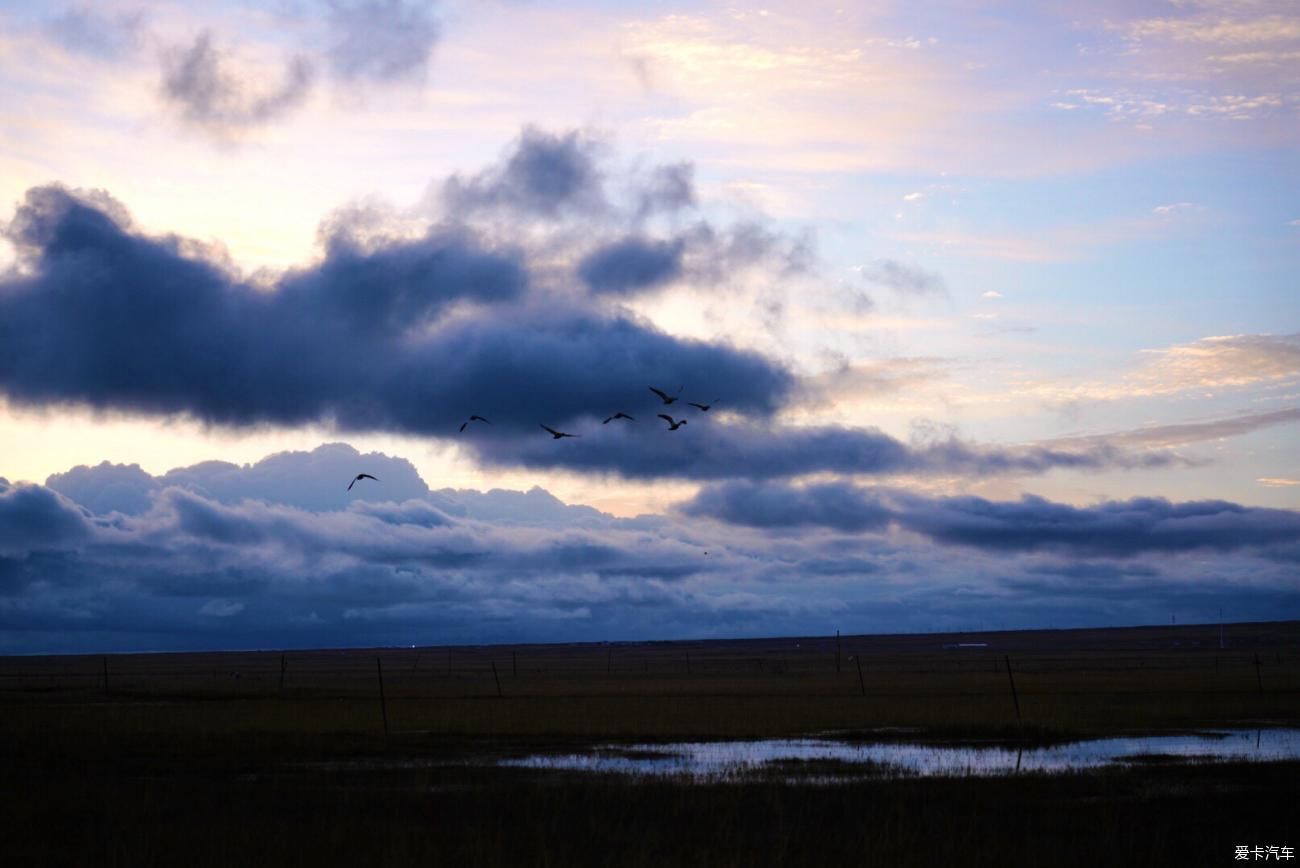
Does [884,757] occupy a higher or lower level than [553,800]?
lower

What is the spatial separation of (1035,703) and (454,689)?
39.9 meters

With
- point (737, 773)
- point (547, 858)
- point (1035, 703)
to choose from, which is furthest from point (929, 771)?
point (1035, 703)

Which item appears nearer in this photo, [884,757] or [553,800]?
[553,800]

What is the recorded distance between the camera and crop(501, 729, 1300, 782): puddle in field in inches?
1230

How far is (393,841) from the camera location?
21.1m

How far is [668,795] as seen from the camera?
26484 mm

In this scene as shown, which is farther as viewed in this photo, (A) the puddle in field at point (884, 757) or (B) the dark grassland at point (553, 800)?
(A) the puddle in field at point (884, 757)

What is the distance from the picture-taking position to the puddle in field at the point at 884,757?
31234mm

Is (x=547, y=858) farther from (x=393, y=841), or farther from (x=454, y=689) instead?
(x=454, y=689)

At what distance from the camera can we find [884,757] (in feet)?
115

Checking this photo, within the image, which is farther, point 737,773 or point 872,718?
point 872,718

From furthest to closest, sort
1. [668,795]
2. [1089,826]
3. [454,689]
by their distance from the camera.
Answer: [454,689]
[668,795]
[1089,826]

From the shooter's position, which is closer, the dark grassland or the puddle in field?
the dark grassland

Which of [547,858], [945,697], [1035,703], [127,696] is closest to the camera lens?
[547,858]
